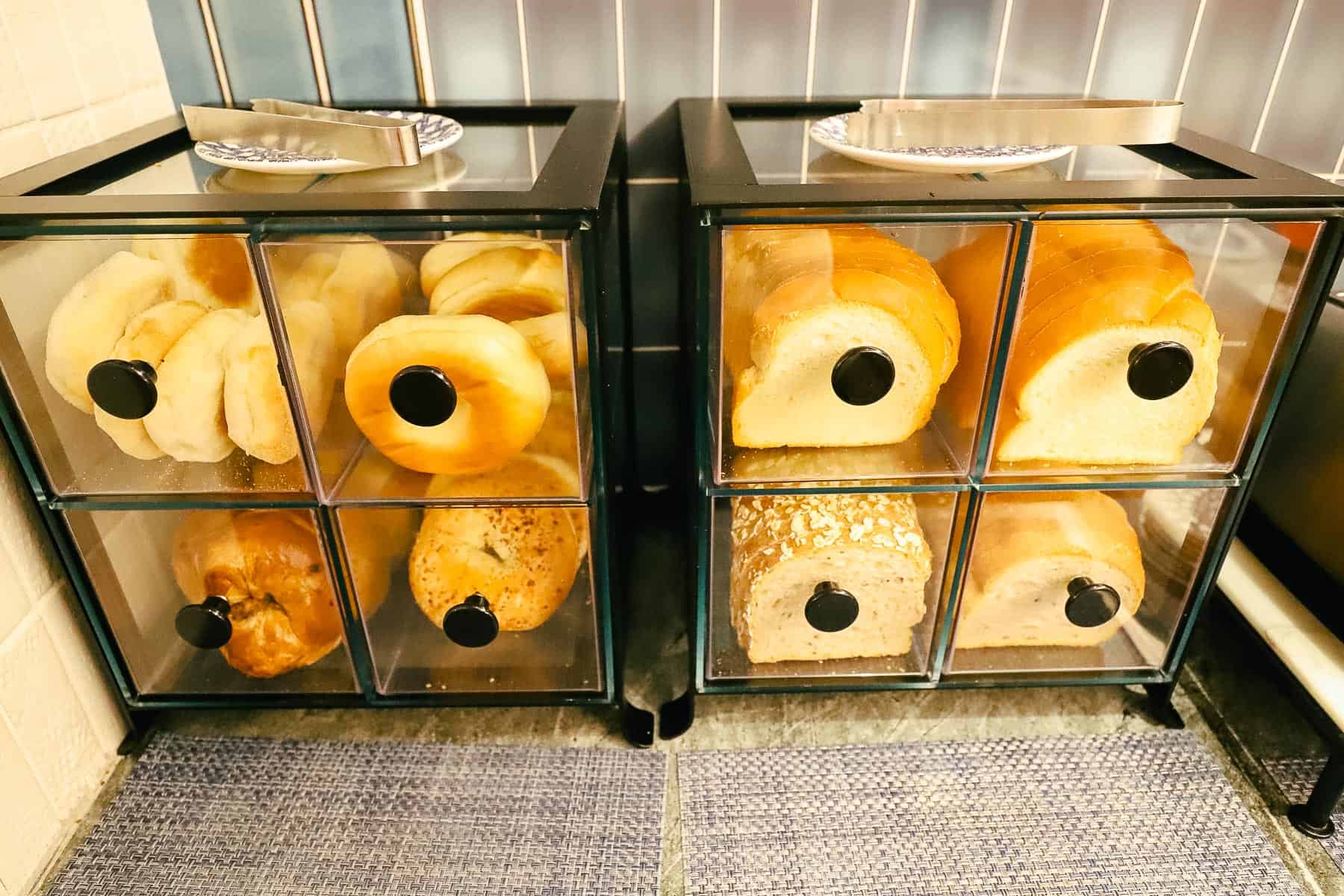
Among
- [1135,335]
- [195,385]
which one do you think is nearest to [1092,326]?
[1135,335]

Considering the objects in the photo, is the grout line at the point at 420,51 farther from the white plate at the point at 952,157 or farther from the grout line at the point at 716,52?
the white plate at the point at 952,157

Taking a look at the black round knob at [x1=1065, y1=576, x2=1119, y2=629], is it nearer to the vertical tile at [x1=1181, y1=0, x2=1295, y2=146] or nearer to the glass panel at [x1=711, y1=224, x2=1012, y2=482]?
the glass panel at [x1=711, y1=224, x2=1012, y2=482]

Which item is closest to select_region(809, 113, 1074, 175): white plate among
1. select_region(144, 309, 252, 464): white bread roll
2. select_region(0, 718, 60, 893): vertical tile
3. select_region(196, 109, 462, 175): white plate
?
select_region(196, 109, 462, 175): white plate

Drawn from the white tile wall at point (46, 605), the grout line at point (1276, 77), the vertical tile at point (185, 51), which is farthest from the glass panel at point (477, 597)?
the grout line at point (1276, 77)

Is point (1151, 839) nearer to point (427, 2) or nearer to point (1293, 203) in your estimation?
point (1293, 203)

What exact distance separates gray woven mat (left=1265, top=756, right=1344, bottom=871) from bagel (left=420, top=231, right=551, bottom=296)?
1027mm

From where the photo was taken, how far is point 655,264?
1316mm

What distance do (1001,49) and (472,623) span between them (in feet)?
3.29

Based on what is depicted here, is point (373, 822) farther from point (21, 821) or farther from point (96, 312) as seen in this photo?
point (96, 312)

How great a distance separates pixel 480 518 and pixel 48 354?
44 centimetres

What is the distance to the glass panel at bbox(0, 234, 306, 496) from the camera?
2.72 ft

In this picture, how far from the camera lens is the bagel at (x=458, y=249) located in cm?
80

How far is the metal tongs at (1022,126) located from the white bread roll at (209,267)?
0.61m

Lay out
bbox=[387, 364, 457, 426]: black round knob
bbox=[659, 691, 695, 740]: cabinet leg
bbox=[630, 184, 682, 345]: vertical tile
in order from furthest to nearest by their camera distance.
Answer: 1. bbox=[630, 184, 682, 345]: vertical tile
2. bbox=[659, 691, 695, 740]: cabinet leg
3. bbox=[387, 364, 457, 426]: black round knob
